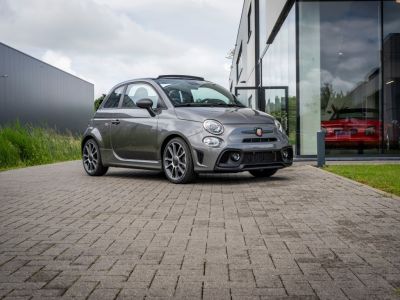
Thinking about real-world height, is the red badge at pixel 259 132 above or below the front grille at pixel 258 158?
above

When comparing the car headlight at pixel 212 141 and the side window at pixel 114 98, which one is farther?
the side window at pixel 114 98

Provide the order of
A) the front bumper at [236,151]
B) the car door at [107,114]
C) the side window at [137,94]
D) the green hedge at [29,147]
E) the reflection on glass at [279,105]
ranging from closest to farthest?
the front bumper at [236,151] < the side window at [137,94] < the car door at [107,114] < the green hedge at [29,147] < the reflection on glass at [279,105]

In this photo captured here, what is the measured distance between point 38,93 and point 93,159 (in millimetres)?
21282

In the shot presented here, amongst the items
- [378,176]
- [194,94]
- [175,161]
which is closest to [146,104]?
[194,94]

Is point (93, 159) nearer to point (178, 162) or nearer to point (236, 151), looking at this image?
point (178, 162)

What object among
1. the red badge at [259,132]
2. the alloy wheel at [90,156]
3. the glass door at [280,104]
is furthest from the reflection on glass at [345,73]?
the red badge at [259,132]

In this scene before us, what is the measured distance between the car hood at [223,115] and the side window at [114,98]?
1889 millimetres

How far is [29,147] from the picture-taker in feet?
55.4

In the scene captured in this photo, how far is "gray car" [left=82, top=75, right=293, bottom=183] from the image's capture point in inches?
364

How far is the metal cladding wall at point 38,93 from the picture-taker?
27.3 m

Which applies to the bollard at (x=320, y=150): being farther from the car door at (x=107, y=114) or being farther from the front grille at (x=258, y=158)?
the car door at (x=107, y=114)

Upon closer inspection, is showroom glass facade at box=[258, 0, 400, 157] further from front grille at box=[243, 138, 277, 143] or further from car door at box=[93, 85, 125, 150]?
front grille at box=[243, 138, 277, 143]

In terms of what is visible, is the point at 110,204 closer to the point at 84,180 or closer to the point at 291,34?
the point at 84,180

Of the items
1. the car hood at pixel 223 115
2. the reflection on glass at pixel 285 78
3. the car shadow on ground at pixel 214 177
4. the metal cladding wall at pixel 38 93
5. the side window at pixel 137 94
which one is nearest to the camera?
the car hood at pixel 223 115
